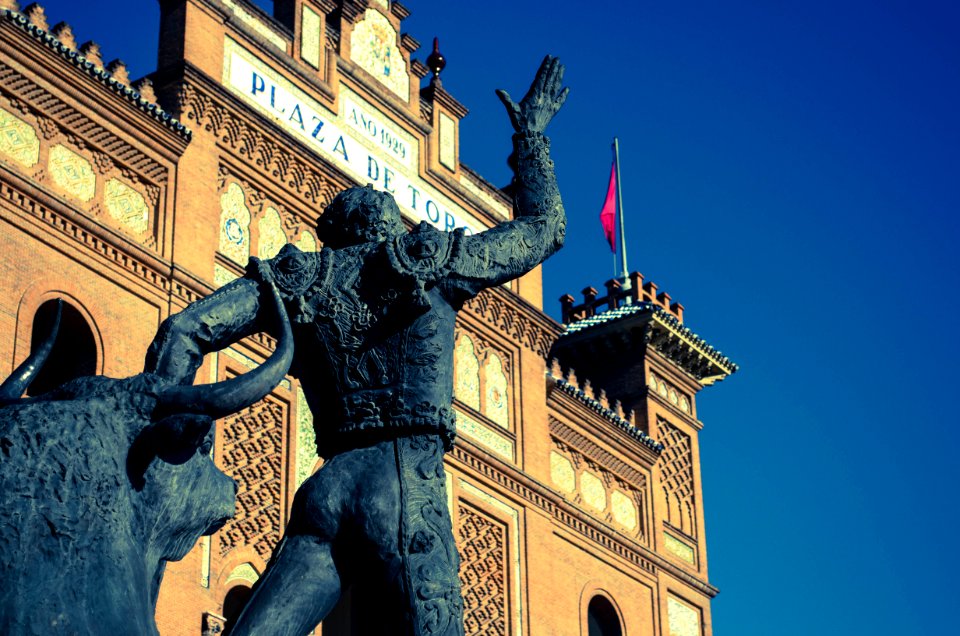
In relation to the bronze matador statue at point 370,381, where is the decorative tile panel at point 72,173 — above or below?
above

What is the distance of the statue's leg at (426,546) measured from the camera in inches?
191

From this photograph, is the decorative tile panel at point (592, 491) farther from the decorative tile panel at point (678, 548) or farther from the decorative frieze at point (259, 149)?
the decorative frieze at point (259, 149)

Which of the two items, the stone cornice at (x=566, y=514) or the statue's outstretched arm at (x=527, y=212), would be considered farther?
the stone cornice at (x=566, y=514)

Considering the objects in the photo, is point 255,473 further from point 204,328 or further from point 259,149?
point 204,328

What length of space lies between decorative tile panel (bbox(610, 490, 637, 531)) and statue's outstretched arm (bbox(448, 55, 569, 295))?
18.0 m

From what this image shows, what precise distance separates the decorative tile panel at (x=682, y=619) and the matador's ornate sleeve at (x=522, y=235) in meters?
18.8

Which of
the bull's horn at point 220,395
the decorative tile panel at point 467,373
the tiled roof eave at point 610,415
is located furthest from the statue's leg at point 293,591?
the tiled roof eave at point 610,415

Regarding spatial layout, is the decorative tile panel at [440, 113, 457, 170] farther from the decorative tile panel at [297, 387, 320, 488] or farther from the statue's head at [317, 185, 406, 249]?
the statue's head at [317, 185, 406, 249]

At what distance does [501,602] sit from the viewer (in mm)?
20750

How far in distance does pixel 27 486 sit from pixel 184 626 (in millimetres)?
12612

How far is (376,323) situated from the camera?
5.16 metres

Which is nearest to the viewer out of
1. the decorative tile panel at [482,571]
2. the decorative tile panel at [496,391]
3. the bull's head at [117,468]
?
the bull's head at [117,468]

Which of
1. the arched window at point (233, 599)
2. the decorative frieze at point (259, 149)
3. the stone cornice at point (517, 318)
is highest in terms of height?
the decorative frieze at point (259, 149)

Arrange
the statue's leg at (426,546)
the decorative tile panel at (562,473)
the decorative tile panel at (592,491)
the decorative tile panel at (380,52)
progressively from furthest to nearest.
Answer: the decorative tile panel at (592,491) → the decorative tile panel at (562,473) → the decorative tile panel at (380,52) → the statue's leg at (426,546)
